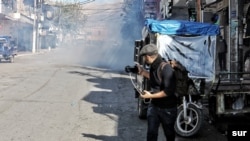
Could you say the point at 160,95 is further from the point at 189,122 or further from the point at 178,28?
the point at 178,28

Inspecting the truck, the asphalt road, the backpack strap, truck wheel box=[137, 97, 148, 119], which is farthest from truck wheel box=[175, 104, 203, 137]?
the backpack strap

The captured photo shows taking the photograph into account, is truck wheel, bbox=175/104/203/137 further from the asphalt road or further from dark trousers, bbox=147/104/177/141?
dark trousers, bbox=147/104/177/141

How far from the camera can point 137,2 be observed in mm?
45625

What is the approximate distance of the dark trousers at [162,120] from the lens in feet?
16.8

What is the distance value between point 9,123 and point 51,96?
14.2 ft

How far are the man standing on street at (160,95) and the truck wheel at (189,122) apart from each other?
7.25 ft

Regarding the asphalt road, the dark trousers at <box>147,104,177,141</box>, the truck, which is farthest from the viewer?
the asphalt road

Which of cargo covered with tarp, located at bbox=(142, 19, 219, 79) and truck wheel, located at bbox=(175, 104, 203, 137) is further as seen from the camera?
cargo covered with tarp, located at bbox=(142, 19, 219, 79)

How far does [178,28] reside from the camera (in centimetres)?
932

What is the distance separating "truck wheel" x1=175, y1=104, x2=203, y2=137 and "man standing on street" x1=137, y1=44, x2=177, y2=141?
7.25ft

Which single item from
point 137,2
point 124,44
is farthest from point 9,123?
point 124,44

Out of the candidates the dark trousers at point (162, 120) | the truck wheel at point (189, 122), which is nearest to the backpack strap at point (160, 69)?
the dark trousers at point (162, 120)

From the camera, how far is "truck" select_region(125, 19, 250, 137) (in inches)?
264

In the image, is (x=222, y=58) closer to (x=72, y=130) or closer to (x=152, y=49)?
(x=72, y=130)
